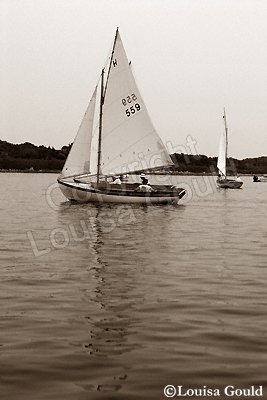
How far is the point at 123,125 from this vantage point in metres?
49.4

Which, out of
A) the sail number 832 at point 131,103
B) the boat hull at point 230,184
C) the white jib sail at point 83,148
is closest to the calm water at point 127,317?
the white jib sail at point 83,148

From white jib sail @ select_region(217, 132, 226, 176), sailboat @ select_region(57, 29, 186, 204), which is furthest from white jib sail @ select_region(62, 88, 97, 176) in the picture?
white jib sail @ select_region(217, 132, 226, 176)

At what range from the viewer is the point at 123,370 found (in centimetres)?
918

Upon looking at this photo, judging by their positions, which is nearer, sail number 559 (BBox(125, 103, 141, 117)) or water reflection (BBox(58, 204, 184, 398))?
water reflection (BBox(58, 204, 184, 398))

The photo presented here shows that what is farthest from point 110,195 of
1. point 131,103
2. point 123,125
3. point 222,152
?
point 222,152

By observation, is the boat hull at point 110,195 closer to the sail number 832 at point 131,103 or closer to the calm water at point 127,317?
the sail number 832 at point 131,103

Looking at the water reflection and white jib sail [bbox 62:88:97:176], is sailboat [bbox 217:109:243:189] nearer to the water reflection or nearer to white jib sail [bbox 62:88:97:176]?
white jib sail [bbox 62:88:97:176]

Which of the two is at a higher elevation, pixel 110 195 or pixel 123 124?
pixel 123 124

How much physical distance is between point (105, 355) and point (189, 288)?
19.4 feet

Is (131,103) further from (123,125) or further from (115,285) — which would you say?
(115,285)

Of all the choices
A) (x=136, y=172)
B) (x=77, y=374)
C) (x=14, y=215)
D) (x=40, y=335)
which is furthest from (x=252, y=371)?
(x=136, y=172)

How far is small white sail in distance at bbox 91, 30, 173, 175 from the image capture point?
49.6 metres

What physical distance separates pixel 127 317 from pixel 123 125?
3810 centimetres

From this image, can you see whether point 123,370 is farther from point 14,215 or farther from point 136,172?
point 136,172
